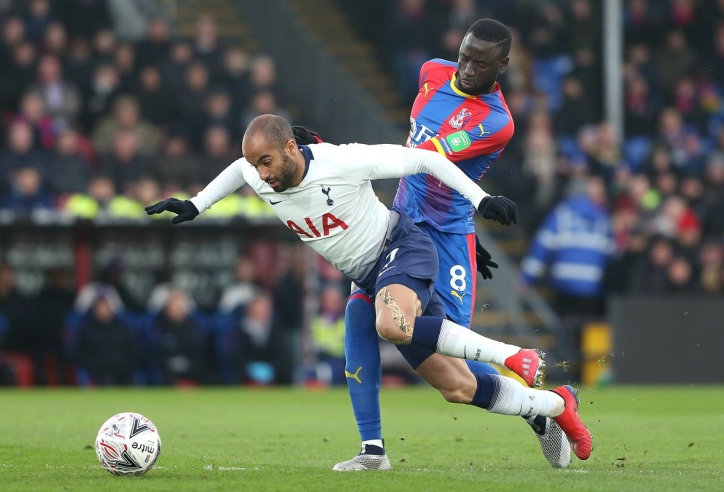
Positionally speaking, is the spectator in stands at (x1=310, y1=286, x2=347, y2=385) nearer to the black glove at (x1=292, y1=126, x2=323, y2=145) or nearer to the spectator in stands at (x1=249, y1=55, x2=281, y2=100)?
the spectator in stands at (x1=249, y1=55, x2=281, y2=100)

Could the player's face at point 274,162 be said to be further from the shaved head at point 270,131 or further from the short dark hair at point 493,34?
the short dark hair at point 493,34

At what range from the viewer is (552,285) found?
1808 centimetres

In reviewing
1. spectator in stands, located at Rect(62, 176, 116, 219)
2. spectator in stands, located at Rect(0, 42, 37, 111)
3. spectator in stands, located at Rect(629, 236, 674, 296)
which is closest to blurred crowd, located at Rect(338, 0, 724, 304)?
spectator in stands, located at Rect(629, 236, 674, 296)

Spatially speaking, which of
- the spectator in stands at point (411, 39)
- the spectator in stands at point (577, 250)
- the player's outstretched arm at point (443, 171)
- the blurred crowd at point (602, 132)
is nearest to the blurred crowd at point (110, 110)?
the spectator in stands at point (411, 39)

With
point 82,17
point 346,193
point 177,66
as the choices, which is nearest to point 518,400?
point 346,193

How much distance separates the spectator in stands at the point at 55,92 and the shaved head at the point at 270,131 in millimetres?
10748

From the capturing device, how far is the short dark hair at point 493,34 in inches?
302

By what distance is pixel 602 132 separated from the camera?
19406 millimetres

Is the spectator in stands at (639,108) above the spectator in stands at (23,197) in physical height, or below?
above

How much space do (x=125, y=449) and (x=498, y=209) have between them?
2.27 metres

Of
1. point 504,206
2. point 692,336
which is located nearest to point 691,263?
point 692,336

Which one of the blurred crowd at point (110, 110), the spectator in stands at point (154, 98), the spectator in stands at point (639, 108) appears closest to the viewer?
the blurred crowd at point (110, 110)

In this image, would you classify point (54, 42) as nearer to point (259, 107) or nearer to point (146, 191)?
point (259, 107)

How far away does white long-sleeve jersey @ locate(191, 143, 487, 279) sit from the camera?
7043mm
